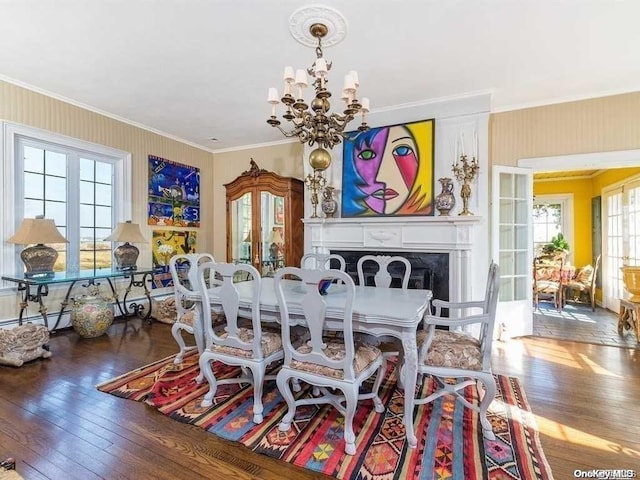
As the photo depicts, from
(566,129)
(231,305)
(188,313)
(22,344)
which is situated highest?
(566,129)

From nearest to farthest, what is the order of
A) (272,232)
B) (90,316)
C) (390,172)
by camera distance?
(90,316)
(390,172)
(272,232)

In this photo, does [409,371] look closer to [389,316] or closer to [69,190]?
[389,316]

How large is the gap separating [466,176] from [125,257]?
14.1ft

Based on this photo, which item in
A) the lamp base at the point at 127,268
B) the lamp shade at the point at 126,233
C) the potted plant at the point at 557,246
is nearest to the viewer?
the lamp shade at the point at 126,233

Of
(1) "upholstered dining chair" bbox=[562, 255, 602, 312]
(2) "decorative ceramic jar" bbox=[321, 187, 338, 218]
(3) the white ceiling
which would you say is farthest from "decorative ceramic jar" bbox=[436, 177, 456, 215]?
(1) "upholstered dining chair" bbox=[562, 255, 602, 312]

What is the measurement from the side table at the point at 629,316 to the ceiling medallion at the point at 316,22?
4182 mm

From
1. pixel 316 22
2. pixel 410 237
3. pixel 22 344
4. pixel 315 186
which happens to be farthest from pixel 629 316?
pixel 22 344

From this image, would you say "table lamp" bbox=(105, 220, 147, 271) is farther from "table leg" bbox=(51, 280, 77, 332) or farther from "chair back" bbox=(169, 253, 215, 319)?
"chair back" bbox=(169, 253, 215, 319)

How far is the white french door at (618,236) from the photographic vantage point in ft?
15.3

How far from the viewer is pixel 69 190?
4039 mm

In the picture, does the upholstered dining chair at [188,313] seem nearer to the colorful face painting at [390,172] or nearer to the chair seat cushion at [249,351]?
the chair seat cushion at [249,351]

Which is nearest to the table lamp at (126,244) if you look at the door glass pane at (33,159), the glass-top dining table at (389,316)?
the door glass pane at (33,159)

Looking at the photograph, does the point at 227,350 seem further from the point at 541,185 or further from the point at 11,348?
the point at 541,185

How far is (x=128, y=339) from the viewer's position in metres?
3.72
